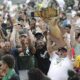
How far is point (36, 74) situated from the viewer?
5195 mm

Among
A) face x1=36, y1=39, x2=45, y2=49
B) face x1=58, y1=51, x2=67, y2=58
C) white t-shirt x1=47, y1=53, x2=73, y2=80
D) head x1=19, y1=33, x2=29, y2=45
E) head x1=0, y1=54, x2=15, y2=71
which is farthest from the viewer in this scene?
face x1=36, y1=39, x2=45, y2=49

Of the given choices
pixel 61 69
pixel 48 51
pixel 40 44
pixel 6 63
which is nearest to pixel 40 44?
pixel 40 44

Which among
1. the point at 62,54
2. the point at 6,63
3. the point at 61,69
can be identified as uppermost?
the point at 6,63

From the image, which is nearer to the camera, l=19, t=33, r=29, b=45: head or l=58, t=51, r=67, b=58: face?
l=58, t=51, r=67, b=58: face

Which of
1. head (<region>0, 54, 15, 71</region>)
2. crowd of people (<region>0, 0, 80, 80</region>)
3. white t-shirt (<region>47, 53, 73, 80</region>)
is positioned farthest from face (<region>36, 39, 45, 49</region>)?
head (<region>0, 54, 15, 71</region>)

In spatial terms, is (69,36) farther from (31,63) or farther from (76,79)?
(76,79)

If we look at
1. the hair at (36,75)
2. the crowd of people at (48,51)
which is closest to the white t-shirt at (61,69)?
the crowd of people at (48,51)

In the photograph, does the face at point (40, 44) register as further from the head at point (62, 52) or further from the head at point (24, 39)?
the head at point (62, 52)

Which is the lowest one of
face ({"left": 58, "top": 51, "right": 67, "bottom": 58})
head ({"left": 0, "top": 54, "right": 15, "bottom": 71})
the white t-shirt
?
the white t-shirt

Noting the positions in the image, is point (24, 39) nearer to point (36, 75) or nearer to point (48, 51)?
point (48, 51)

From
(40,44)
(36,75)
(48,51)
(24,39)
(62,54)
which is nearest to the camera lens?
(36,75)

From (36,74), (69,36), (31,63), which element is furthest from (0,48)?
(36,74)

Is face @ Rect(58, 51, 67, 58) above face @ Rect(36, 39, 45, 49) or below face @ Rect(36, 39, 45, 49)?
above

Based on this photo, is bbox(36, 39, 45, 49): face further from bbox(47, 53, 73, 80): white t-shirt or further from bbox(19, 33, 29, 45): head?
bbox(47, 53, 73, 80): white t-shirt
